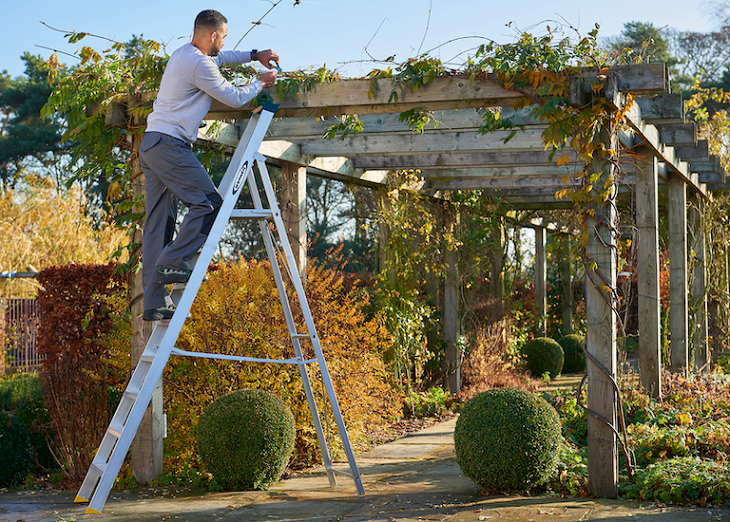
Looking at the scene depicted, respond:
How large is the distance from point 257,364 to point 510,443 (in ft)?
7.01

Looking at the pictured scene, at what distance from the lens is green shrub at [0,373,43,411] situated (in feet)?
29.1

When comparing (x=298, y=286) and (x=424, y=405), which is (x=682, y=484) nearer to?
(x=298, y=286)

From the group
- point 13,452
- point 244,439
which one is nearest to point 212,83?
point 244,439

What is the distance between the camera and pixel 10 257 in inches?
548

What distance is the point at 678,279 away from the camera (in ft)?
28.0

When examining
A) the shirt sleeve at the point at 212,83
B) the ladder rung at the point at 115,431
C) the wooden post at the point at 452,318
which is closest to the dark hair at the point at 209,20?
the shirt sleeve at the point at 212,83

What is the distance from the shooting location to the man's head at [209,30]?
12.3 ft

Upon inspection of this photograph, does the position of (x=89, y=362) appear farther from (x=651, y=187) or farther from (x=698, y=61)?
(x=698, y=61)

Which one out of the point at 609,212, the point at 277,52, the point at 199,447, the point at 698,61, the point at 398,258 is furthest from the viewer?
the point at 698,61

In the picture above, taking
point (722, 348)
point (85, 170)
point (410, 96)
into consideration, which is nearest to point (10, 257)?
point (85, 170)

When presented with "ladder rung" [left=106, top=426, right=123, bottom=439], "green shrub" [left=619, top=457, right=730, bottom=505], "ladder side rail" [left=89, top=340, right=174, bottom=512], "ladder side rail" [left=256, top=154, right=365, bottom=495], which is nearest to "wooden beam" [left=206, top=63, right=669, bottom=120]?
"ladder side rail" [left=256, top=154, right=365, bottom=495]

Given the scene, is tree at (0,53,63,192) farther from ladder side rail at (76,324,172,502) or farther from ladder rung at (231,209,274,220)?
ladder side rail at (76,324,172,502)

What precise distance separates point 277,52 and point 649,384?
5065mm

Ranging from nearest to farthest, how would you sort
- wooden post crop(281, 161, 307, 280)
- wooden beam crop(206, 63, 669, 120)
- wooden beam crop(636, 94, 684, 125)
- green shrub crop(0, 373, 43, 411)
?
1. wooden beam crop(206, 63, 669, 120)
2. wooden beam crop(636, 94, 684, 125)
3. wooden post crop(281, 161, 307, 280)
4. green shrub crop(0, 373, 43, 411)
